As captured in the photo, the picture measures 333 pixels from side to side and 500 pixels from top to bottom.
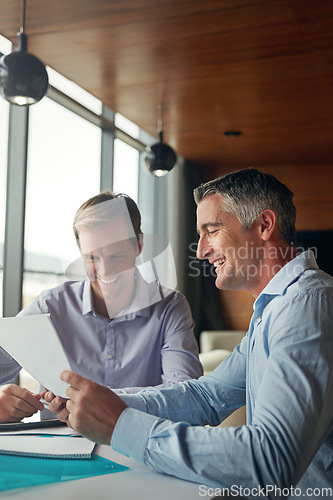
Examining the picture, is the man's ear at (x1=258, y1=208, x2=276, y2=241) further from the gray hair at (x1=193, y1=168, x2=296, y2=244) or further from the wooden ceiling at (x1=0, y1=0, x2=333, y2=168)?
the wooden ceiling at (x1=0, y1=0, x2=333, y2=168)

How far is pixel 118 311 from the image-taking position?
183 cm

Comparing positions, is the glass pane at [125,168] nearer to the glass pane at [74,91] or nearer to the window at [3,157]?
the glass pane at [74,91]

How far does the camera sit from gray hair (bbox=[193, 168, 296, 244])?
133 centimetres

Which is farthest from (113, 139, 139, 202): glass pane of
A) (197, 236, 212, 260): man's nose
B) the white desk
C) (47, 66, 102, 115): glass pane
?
Answer: the white desk

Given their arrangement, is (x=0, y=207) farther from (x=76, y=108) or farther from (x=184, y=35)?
(x=184, y=35)

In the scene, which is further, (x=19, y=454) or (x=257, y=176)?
(x=257, y=176)

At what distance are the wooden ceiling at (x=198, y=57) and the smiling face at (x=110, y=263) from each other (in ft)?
4.69

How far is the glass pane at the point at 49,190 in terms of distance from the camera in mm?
3473

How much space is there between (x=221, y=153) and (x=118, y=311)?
416 centimetres

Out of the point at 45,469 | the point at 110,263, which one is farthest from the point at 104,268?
the point at 45,469

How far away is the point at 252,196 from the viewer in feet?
4.34

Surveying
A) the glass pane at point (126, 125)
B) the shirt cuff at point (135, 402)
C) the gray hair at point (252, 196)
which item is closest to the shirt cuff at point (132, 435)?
the shirt cuff at point (135, 402)

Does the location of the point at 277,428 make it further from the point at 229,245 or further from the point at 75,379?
the point at 229,245

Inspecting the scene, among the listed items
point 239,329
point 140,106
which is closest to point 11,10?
point 140,106
